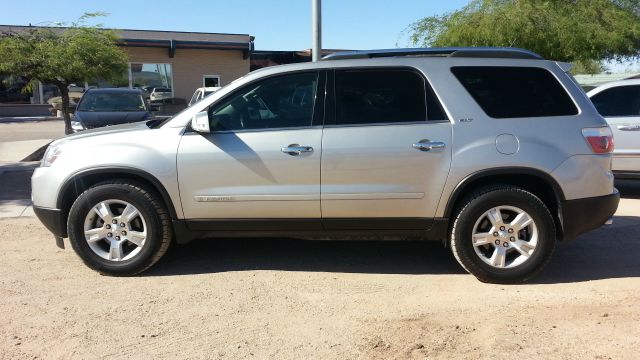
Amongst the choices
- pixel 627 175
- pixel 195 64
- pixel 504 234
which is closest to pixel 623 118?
pixel 627 175

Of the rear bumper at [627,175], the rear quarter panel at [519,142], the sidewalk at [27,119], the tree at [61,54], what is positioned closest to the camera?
the rear quarter panel at [519,142]

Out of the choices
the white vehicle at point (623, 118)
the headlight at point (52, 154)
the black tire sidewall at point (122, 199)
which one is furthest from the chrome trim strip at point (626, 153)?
the headlight at point (52, 154)

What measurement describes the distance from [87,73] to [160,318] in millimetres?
9170

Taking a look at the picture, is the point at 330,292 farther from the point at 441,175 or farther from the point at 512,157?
the point at 512,157

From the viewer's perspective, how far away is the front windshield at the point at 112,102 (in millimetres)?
11375

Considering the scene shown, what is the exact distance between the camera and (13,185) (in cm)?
884

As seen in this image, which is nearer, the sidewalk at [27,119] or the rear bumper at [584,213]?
the rear bumper at [584,213]

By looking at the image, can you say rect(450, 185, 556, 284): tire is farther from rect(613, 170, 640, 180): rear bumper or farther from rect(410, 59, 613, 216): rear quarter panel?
rect(613, 170, 640, 180): rear bumper

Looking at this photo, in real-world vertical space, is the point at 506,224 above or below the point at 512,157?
below

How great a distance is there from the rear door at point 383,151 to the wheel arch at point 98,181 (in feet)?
4.41

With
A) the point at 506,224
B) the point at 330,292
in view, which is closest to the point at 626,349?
the point at 506,224

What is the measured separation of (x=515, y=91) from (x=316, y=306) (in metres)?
2.44

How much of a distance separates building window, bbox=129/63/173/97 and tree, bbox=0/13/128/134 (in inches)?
578

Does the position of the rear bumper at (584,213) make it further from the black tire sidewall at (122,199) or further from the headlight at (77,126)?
the headlight at (77,126)
